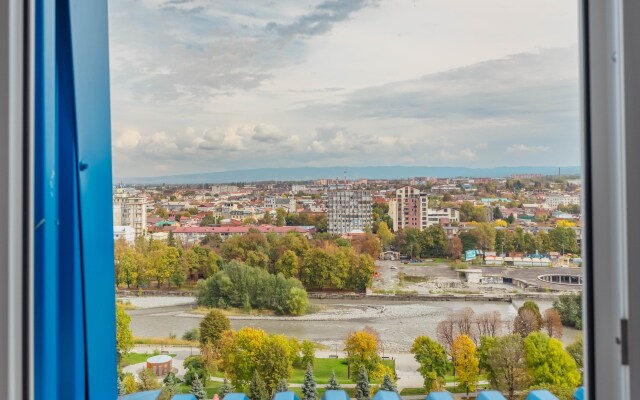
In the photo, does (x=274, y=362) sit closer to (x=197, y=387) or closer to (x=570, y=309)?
(x=197, y=387)

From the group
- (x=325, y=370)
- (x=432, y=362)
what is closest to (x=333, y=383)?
(x=325, y=370)

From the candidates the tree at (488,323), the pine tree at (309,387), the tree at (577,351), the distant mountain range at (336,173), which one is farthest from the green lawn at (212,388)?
the tree at (577,351)

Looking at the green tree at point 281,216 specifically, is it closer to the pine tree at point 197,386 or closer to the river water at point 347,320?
the river water at point 347,320

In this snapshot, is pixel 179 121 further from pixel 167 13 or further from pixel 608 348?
pixel 608 348

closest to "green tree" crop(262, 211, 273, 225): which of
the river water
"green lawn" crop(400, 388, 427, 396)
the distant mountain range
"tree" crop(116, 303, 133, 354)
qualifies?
the distant mountain range

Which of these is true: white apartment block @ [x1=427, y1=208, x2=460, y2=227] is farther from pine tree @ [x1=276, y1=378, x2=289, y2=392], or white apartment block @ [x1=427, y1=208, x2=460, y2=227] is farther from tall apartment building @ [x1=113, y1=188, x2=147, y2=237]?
tall apartment building @ [x1=113, y1=188, x2=147, y2=237]

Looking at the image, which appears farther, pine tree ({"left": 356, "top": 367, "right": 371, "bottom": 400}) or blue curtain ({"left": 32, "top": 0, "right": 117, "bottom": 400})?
pine tree ({"left": 356, "top": 367, "right": 371, "bottom": 400})
